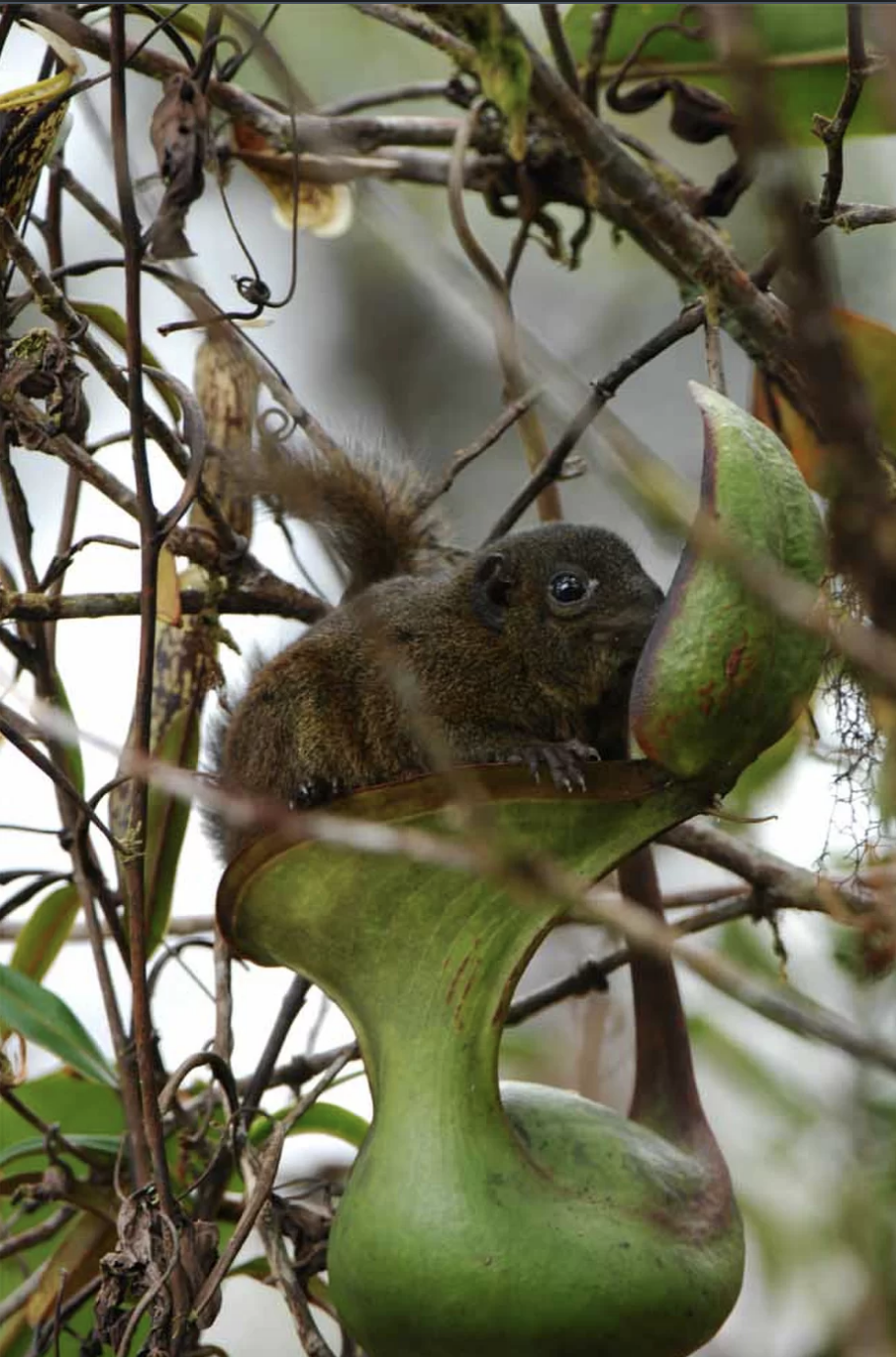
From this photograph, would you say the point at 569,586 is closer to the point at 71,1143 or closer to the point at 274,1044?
the point at 274,1044

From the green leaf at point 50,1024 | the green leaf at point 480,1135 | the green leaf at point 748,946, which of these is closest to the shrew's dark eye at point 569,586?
the green leaf at point 748,946

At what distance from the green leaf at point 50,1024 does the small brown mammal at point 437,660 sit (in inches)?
11.8

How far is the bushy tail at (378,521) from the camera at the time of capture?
2.54 metres

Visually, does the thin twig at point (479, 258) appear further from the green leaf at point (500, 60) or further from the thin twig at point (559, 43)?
the green leaf at point (500, 60)

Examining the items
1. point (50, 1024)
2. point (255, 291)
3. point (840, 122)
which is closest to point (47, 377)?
point (255, 291)

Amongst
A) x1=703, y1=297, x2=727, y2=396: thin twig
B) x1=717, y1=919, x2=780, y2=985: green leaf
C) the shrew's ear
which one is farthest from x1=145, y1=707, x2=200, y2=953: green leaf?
x1=703, y1=297, x2=727, y2=396: thin twig

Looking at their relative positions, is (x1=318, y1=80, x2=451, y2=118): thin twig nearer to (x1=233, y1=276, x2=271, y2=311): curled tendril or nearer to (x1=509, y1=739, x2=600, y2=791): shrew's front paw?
(x1=233, y1=276, x2=271, y2=311): curled tendril

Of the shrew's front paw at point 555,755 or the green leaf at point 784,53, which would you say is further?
the green leaf at point 784,53

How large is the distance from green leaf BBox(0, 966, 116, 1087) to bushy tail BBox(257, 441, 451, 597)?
0.72m

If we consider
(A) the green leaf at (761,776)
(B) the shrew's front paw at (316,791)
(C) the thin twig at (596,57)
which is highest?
(C) the thin twig at (596,57)

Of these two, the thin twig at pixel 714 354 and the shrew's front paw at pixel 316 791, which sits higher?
the thin twig at pixel 714 354

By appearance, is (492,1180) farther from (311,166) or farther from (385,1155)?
(311,166)

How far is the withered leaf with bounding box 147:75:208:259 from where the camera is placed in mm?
1995

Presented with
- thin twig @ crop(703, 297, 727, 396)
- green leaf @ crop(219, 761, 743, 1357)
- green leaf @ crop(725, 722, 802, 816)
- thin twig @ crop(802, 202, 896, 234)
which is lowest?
green leaf @ crop(219, 761, 743, 1357)
